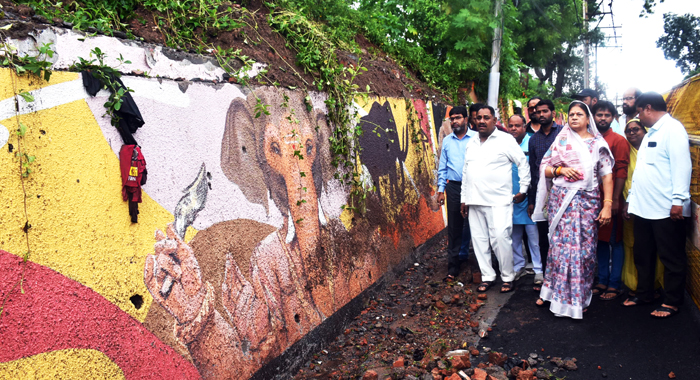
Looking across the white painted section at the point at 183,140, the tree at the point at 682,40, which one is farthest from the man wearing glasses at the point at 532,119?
the tree at the point at 682,40

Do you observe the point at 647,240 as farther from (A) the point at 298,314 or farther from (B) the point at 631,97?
(A) the point at 298,314

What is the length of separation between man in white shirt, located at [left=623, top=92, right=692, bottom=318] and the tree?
33.8 m

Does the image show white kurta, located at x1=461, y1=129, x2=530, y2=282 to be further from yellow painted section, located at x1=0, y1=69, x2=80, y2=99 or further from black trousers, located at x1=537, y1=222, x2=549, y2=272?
yellow painted section, located at x1=0, y1=69, x2=80, y2=99

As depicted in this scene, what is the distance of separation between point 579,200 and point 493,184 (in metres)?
0.99

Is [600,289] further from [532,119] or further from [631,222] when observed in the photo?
[532,119]

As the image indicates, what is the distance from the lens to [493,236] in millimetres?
5578

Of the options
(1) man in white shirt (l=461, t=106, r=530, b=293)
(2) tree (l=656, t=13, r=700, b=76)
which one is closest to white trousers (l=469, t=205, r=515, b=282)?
(1) man in white shirt (l=461, t=106, r=530, b=293)

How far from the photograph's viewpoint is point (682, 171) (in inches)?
161

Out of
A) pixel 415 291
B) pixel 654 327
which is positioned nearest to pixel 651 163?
pixel 654 327

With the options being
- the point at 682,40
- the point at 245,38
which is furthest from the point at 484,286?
the point at 682,40

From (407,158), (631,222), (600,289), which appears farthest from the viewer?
(407,158)

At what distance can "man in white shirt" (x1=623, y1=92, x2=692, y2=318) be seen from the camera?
4.11m

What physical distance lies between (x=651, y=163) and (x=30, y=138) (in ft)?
14.7

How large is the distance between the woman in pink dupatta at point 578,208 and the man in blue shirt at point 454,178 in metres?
1.48
